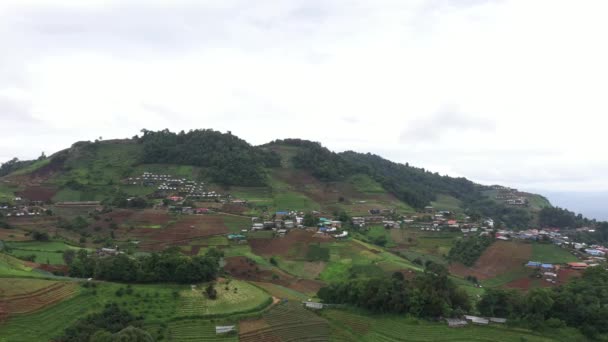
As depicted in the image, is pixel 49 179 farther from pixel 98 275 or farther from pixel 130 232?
pixel 98 275

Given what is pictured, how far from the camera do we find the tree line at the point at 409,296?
3912cm

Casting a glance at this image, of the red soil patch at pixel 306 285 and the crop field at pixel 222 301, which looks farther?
the red soil patch at pixel 306 285

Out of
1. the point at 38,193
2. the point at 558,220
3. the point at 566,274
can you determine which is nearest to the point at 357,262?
the point at 566,274

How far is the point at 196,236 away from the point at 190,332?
115ft

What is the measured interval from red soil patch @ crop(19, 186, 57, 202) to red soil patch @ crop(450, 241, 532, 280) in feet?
268

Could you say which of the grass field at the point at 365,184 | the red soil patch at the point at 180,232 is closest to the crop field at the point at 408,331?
the red soil patch at the point at 180,232

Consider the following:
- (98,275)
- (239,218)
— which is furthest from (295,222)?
(98,275)

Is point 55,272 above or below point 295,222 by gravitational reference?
below

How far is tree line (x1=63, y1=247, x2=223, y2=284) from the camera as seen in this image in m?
41.3

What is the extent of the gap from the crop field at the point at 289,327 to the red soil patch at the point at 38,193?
7212 centimetres

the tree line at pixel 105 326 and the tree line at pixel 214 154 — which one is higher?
the tree line at pixel 214 154

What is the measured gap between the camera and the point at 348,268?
57250mm

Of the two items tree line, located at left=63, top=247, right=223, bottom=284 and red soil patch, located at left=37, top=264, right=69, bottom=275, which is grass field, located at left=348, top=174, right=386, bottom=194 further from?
red soil patch, located at left=37, top=264, right=69, bottom=275

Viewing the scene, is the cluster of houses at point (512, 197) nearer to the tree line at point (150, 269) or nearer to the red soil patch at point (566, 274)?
the red soil patch at point (566, 274)
